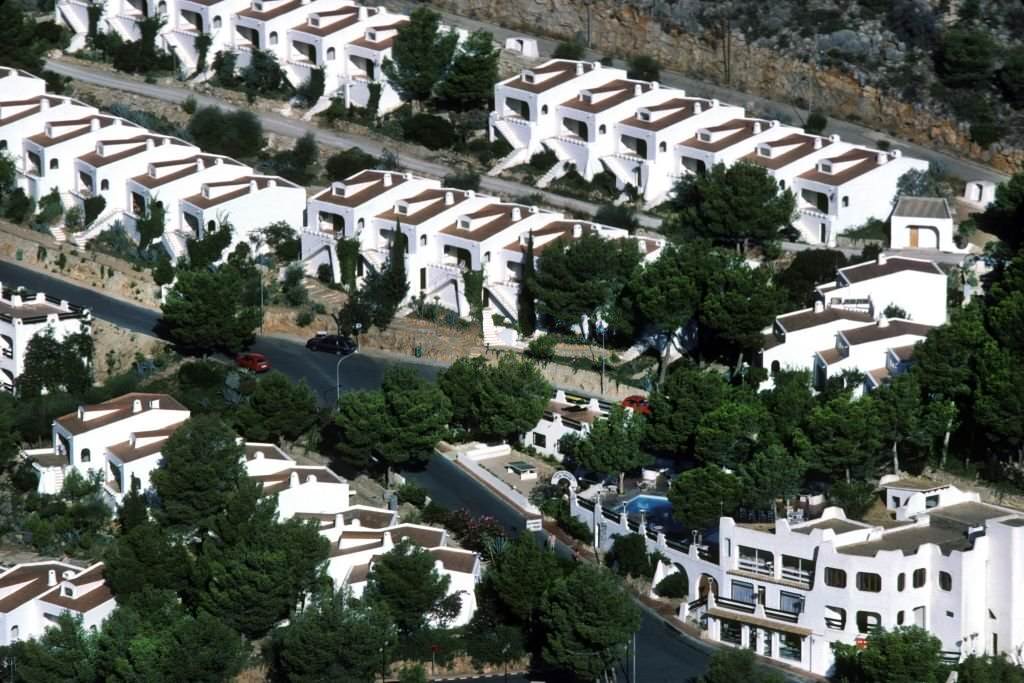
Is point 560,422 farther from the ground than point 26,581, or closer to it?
farther from the ground

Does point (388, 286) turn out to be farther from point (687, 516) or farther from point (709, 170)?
point (687, 516)

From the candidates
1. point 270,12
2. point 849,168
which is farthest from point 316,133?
point 849,168

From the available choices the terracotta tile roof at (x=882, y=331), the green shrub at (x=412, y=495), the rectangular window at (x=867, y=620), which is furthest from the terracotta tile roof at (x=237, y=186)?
the rectangular window at (x=867, y=620)

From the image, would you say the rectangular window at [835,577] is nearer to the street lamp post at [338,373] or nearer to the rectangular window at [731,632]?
the rectangular window at [731,632]

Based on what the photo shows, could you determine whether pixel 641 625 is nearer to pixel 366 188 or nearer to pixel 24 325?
pixel 24 325

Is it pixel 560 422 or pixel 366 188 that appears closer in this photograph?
pixel 560 422

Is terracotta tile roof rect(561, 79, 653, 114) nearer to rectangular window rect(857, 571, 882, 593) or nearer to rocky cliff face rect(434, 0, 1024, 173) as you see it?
rocky cliff face rect(434, 0, 1024, 173)

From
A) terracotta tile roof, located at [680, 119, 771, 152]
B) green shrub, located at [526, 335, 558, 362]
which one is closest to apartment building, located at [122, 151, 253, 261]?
green shrub, located at [526, 335, 558, 362]
